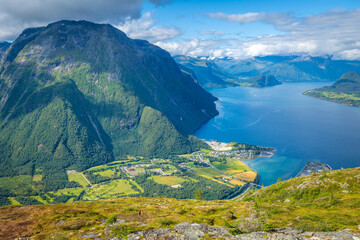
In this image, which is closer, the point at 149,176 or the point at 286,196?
the point at 286,196

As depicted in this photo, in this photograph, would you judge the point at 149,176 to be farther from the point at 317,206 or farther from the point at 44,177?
the point at 317,206

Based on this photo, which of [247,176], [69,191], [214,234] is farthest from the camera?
[247,176]

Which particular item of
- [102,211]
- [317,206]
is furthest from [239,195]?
[102,211]

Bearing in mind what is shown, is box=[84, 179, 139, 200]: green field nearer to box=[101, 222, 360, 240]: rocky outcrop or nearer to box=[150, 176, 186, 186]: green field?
box=[150, 176, 186, 186]: green field

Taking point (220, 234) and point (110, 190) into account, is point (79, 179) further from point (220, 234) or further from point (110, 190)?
point (220, 234)

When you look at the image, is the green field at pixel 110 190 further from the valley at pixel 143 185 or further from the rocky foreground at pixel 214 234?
the rocky foreground at pixel 214 234

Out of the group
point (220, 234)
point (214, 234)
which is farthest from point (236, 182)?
point (214, 234)

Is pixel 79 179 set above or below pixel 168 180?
above
